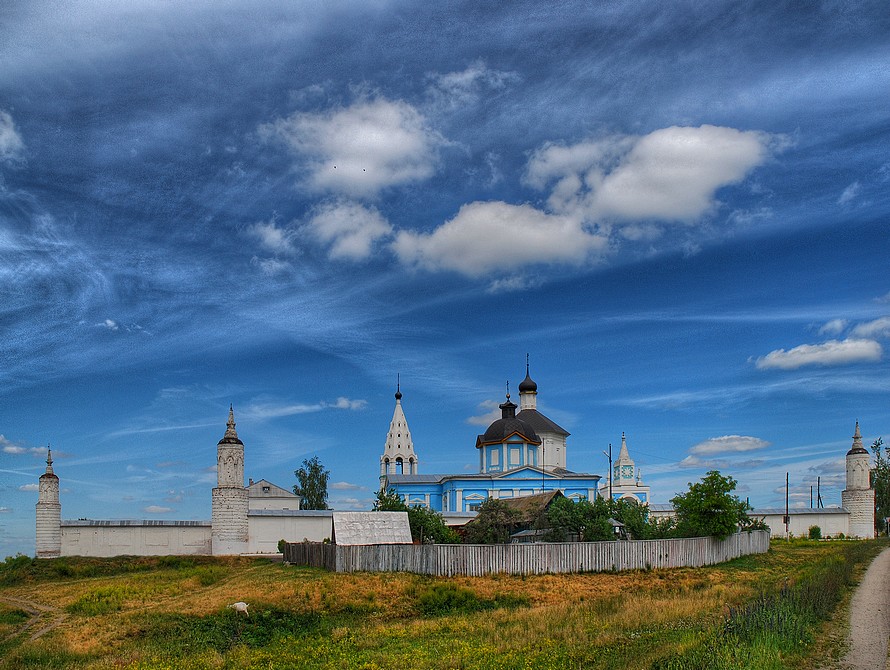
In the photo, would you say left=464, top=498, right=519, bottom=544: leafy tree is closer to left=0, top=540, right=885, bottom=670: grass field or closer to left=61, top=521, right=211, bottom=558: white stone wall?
left=0, top=540, right=885, bottom=670: grass field

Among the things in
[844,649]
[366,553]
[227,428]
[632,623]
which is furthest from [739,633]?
[227,428]

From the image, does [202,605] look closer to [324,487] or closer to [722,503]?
[722,503]

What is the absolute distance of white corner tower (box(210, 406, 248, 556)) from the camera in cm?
4734

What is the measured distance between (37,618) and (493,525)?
23.2 metres

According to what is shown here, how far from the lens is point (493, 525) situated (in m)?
42.8

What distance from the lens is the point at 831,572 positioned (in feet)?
81.5

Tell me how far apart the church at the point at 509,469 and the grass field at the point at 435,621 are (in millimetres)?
31724

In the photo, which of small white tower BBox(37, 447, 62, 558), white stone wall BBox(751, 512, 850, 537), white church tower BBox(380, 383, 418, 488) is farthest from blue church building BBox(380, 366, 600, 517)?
small white tower BBox(37, 447, 62, 558)

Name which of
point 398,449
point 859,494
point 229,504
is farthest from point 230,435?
point 859,494

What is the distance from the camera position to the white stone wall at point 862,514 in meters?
60.7

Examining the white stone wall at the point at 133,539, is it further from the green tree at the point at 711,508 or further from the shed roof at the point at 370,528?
the green tree at the point at 711,508

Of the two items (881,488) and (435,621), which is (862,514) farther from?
(435,621)

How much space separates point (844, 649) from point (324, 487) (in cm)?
→ 5891

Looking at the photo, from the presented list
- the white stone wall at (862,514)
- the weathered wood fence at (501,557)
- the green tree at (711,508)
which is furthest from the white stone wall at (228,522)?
the white stone wall at (862,514)
